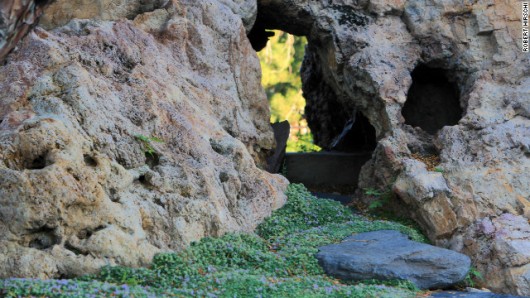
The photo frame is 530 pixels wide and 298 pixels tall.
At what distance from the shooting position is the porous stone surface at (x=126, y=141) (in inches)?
256

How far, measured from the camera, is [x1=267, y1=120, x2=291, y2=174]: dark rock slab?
11992 mm

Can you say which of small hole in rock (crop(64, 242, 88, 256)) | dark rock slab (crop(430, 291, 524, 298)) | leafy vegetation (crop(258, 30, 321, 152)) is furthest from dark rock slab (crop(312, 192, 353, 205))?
leafy vegetation (crop(258, 30, 321, 152))

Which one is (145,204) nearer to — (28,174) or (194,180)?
(194,180)

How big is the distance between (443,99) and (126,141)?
5933mm

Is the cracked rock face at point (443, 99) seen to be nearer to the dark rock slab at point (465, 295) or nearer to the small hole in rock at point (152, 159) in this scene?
the dark rock slab at point (465, 295)

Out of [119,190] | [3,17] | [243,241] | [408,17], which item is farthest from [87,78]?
[408,17]

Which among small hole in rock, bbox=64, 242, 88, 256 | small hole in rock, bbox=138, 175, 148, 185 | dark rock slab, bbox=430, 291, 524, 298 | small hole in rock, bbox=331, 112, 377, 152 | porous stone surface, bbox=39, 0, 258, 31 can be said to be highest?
porous stone surface, bbox=39, 0, 258, 31

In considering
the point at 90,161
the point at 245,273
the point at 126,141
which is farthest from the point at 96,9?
A: the point at 245,273

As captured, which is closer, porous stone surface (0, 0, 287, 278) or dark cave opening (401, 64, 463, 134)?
porous stone surface (0, 0, 287, 278)

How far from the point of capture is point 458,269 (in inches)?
302

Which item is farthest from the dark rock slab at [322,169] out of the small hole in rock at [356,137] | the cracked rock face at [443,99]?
the cracked rock face at [443,99]

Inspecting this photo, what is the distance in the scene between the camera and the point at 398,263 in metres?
7.56

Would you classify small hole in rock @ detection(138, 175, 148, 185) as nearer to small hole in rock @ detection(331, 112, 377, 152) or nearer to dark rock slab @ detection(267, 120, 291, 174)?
dark rock slab @ detection(267, 120, 291, 174)

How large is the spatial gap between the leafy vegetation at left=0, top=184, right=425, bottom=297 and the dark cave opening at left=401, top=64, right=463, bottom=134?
3.01 m
